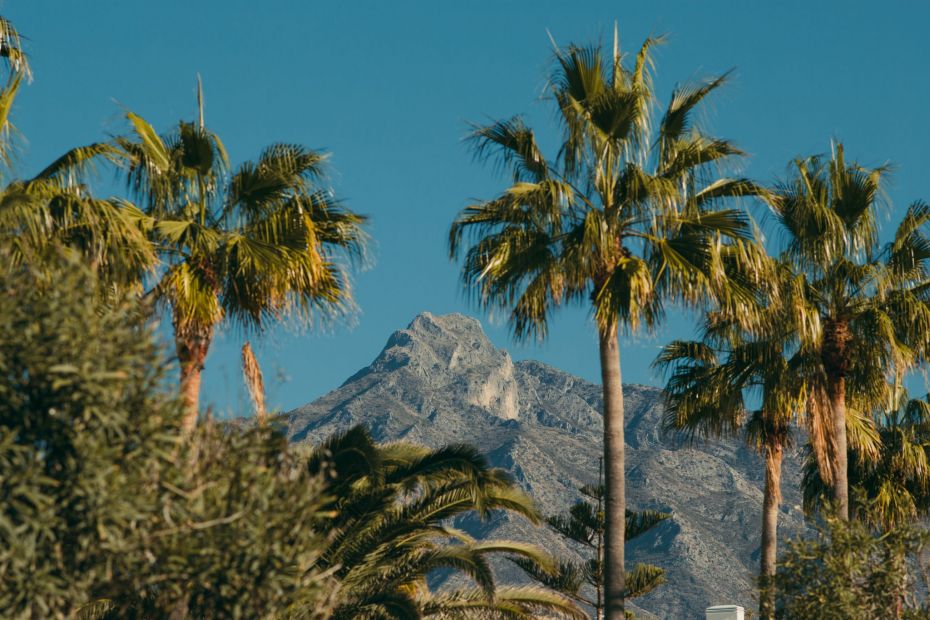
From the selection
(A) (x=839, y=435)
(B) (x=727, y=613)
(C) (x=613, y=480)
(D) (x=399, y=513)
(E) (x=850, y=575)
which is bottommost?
(E) (x=850, y=575)

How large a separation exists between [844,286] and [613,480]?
5696 mm

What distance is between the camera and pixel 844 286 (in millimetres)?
20469

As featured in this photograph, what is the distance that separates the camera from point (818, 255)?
794 inches

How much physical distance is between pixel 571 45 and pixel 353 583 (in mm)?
8517

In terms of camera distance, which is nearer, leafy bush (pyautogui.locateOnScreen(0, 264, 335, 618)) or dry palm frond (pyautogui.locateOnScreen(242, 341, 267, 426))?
leafy bush (pyautogui.locateOnScreen(0, 264, 335, 618))

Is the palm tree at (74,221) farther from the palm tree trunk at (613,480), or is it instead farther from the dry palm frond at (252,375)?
the palm tree trunk at (613,480)

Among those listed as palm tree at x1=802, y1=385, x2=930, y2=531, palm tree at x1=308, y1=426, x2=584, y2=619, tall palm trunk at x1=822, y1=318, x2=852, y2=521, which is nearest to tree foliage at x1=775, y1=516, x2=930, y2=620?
tall palm trunk at x1=822, y1=318, x2=852, y2=521

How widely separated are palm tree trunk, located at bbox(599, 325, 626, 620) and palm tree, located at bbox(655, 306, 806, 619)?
264 centimetres

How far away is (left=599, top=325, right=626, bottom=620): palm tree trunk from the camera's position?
16750mm

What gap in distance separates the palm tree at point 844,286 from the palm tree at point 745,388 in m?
0.61

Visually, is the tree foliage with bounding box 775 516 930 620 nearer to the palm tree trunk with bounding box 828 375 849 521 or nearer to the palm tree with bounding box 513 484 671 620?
the palm tree trunk with bounding box 828 375 849 521

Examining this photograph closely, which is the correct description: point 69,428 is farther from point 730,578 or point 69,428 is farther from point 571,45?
point 730,578

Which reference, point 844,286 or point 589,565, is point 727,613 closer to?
point 844,286

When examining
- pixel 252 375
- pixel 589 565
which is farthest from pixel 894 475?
pixel 252 375
